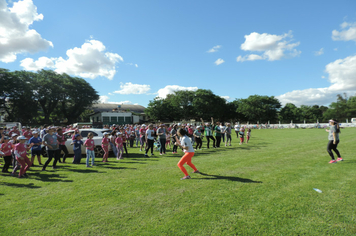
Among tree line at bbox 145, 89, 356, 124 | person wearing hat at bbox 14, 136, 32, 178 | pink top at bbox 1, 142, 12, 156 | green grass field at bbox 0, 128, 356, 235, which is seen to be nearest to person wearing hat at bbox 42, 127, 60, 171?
person wearing hat at bbox 14, 136, 32, 178

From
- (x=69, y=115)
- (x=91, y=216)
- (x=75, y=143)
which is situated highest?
(x=69, y=115)

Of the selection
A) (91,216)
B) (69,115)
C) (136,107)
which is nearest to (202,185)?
(91,216)

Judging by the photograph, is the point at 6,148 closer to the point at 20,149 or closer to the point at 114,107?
the point at 20,149

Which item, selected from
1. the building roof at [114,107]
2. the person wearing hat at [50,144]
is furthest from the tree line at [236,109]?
the person wearing hat at [50,144]

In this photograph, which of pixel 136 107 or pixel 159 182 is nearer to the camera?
pixel 159 182

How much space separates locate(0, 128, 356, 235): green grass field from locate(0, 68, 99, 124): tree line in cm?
4982

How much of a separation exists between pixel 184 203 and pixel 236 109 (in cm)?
7681

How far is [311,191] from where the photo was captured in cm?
520

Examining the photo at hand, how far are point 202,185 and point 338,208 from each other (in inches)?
124

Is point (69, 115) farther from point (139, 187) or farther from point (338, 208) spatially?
point (338, 208)

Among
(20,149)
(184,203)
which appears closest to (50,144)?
(20,149)

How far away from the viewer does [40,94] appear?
49.7 meters

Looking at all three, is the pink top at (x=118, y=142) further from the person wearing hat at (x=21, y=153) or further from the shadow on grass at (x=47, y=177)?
the person wearing hat at (x=21, y=153)

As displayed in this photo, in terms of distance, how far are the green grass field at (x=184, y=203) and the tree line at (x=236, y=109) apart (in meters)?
60.1
